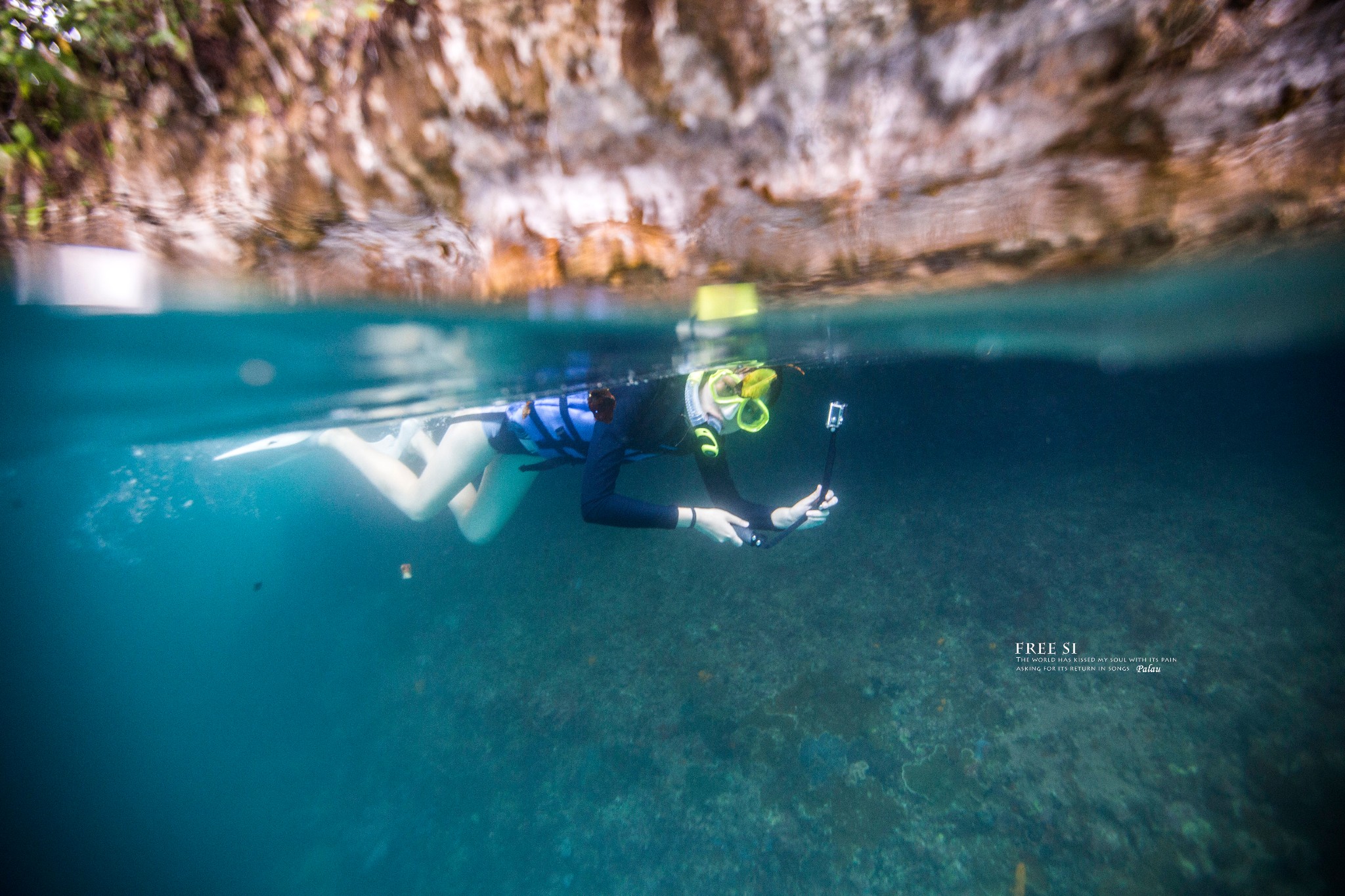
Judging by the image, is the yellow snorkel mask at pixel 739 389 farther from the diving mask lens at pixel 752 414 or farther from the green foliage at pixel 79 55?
the green foliage at pixel 79 55

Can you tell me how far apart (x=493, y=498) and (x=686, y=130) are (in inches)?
300

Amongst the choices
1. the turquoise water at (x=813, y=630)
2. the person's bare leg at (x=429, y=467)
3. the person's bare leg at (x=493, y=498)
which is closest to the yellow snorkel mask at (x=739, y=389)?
the turquoise water at (x=813, y=630)

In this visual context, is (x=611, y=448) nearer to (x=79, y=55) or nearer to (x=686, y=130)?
(x=686, y=130)

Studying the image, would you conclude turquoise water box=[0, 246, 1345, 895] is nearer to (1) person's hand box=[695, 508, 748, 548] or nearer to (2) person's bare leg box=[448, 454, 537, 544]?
(2) person's bare leg box=[448, 454, 537, 544]

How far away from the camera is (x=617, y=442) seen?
17.7ft

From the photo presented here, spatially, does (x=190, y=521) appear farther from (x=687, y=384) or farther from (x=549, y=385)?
(x=687, y=384)

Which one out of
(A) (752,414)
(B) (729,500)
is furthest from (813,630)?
(A) (752,414)

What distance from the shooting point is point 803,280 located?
384 cm

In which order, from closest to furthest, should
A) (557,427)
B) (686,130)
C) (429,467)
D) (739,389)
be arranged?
(686,130) < (739,389) < (557,427) < (429,467)

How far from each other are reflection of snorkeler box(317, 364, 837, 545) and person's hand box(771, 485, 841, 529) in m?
0.01

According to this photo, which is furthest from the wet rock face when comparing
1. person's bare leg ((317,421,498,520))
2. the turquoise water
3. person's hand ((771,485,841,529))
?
person's bare leg ((317,421,498,520))

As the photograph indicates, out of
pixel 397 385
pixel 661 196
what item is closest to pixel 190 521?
pixel 397 385

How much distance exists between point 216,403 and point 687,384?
5.24m

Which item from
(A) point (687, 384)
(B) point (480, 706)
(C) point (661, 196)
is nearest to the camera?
(C) point (661, 196)
